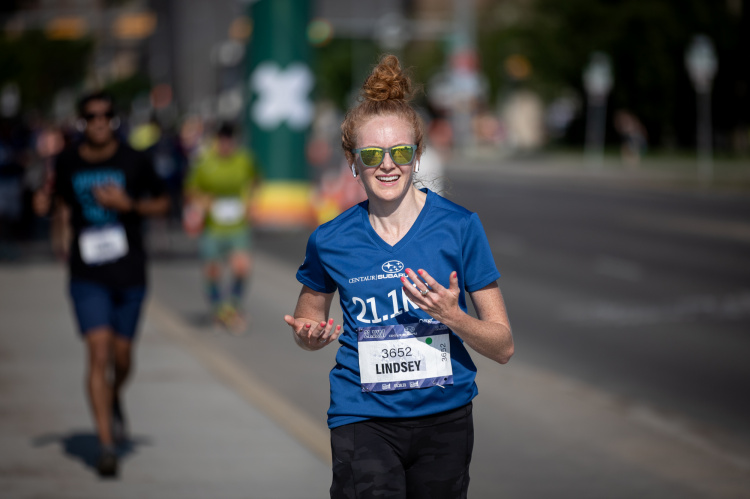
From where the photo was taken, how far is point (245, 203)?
11547 mm

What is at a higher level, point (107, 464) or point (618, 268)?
point (107, 464)

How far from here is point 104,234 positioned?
21.3 ft

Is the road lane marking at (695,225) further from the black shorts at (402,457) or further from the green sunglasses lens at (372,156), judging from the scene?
the green sunglasses lens at (372,156)

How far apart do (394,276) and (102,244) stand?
10.9 ft

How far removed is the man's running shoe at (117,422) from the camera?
22.2 ft

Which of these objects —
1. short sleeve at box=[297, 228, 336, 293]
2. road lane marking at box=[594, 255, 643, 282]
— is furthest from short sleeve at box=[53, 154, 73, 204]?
road lane marking at box=[594, 255, 643, 282]

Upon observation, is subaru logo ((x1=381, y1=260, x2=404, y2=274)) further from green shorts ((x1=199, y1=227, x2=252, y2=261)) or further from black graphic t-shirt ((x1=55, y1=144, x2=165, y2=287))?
green shorts ((x1=199, y1=227, x2=252, y2=261))

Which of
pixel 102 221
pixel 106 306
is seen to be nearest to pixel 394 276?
pixel 106 306

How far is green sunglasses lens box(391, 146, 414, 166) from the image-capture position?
11.6ft

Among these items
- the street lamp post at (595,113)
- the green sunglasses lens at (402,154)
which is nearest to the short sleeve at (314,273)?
the green sunglasses lens at (402,154)

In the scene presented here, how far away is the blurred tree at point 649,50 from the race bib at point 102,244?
47.9 metres

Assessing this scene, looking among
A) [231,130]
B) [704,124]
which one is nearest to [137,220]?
[231,130]

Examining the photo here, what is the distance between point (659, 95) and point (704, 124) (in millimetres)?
2631

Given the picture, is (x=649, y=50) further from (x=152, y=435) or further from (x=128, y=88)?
(x=128, y=88)
